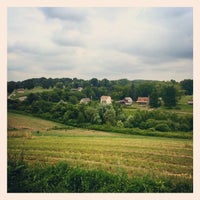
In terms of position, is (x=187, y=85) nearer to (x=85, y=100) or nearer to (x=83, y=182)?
(x=85, y=100)

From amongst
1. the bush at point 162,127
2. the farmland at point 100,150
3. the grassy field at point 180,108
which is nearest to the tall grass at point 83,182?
the farmland at point 100,150

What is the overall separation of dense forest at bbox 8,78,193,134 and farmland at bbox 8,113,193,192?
0.71ft

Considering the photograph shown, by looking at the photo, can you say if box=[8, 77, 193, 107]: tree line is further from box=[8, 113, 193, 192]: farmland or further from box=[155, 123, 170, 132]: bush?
box=[8, 113, 193, 192]: farmland

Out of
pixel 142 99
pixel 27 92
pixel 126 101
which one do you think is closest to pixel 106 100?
pixel 126 101

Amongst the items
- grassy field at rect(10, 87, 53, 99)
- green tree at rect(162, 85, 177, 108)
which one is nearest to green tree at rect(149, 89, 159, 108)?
green tree at rect(162, 85, 177, 108)

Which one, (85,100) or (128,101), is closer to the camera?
(128,101)

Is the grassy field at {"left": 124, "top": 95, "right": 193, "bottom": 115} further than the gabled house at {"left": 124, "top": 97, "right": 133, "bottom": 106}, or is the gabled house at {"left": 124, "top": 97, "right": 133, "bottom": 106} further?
the gabled house at {"left": 124, "top": 97, "right": 133, "bottom": 106}

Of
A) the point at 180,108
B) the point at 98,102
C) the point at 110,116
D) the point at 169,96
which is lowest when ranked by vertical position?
the point at 110,116

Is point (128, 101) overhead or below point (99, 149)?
overhead

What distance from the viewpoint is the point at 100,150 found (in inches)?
211

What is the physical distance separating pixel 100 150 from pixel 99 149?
0.03 meters

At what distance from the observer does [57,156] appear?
5.32 metres

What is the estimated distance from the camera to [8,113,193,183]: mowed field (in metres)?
5.19
